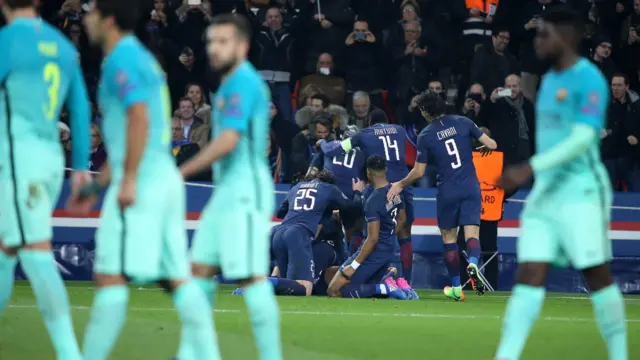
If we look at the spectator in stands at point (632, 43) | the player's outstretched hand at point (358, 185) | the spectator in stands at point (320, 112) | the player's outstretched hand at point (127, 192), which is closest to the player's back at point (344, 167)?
the player's outstretched hand at point (358, 185)

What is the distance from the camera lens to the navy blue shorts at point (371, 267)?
1441cm

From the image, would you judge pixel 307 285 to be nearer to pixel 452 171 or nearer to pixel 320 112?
pixel 452 171

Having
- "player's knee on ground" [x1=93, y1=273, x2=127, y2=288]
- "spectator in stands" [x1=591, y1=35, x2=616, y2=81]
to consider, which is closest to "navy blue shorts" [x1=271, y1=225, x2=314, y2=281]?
"spectator in stands" [x1=591, y1=35, x2=616, y2=81]

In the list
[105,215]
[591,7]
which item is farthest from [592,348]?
[591,7]

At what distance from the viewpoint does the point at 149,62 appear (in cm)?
629

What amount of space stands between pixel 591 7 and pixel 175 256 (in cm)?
1524

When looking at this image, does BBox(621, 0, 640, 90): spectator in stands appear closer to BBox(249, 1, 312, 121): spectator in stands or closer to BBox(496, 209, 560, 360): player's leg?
BBox(249, 1, 312, 121): spectator in stands

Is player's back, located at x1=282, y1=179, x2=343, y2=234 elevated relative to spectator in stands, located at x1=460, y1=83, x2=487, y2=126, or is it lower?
lower

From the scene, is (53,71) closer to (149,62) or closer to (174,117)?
(149,62)

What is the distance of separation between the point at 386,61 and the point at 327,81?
117cm

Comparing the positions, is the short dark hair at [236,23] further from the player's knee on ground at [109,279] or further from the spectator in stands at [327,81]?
the spectator in stands at [327,81]

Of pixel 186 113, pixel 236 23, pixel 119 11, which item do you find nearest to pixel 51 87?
pixel 119 11

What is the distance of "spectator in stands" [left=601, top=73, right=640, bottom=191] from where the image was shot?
18.2 m

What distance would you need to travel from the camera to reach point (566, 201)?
6.91 metres
